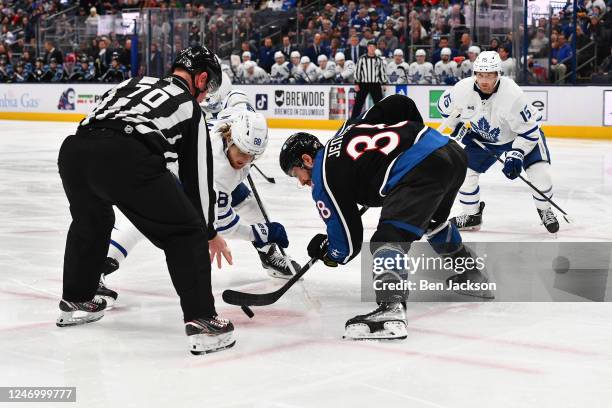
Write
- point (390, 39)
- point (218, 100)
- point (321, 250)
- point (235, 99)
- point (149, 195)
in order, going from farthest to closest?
1. point (390, 39)
2. point (218, 100)
3. point (235, 99)
4. point (321, 250)
5. point (149, 195)

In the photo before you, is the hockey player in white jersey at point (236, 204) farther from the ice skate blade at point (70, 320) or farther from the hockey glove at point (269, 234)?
the ice skate blade at point (70, 320)

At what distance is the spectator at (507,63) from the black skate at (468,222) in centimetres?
739

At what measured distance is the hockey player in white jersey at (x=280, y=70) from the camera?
1537cm

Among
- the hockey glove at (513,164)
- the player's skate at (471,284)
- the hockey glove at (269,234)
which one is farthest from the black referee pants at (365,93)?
the player's skate at (471,284)

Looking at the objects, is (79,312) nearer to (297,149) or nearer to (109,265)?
(109,265)

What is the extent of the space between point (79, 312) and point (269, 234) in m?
1.07

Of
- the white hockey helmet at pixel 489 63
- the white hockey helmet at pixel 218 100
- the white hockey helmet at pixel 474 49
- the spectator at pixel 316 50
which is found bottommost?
the white hockey helmet at pixel 218 100

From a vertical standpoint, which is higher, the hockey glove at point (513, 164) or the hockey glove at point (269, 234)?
the hockey glove at point (513, 164)

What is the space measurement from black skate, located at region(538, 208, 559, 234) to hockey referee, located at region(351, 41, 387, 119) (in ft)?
26.0

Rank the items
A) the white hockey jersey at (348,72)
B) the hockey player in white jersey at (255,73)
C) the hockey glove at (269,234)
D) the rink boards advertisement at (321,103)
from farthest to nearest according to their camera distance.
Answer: the hockey player in white jersey at (255,73), the white hockey jersey at (348,72), the rink boards advertisement at (321,103), the hockey glove at (269,234)

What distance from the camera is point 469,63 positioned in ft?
44.4

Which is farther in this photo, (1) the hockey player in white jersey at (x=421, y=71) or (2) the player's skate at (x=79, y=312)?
(1) the hockey player in white jersey at (x=421, y=71)

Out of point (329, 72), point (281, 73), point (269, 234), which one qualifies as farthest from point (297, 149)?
point (281, 73)

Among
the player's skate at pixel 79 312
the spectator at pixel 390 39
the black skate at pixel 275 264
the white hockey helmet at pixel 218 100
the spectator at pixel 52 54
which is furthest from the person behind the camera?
the spectator at pixel 52 54
